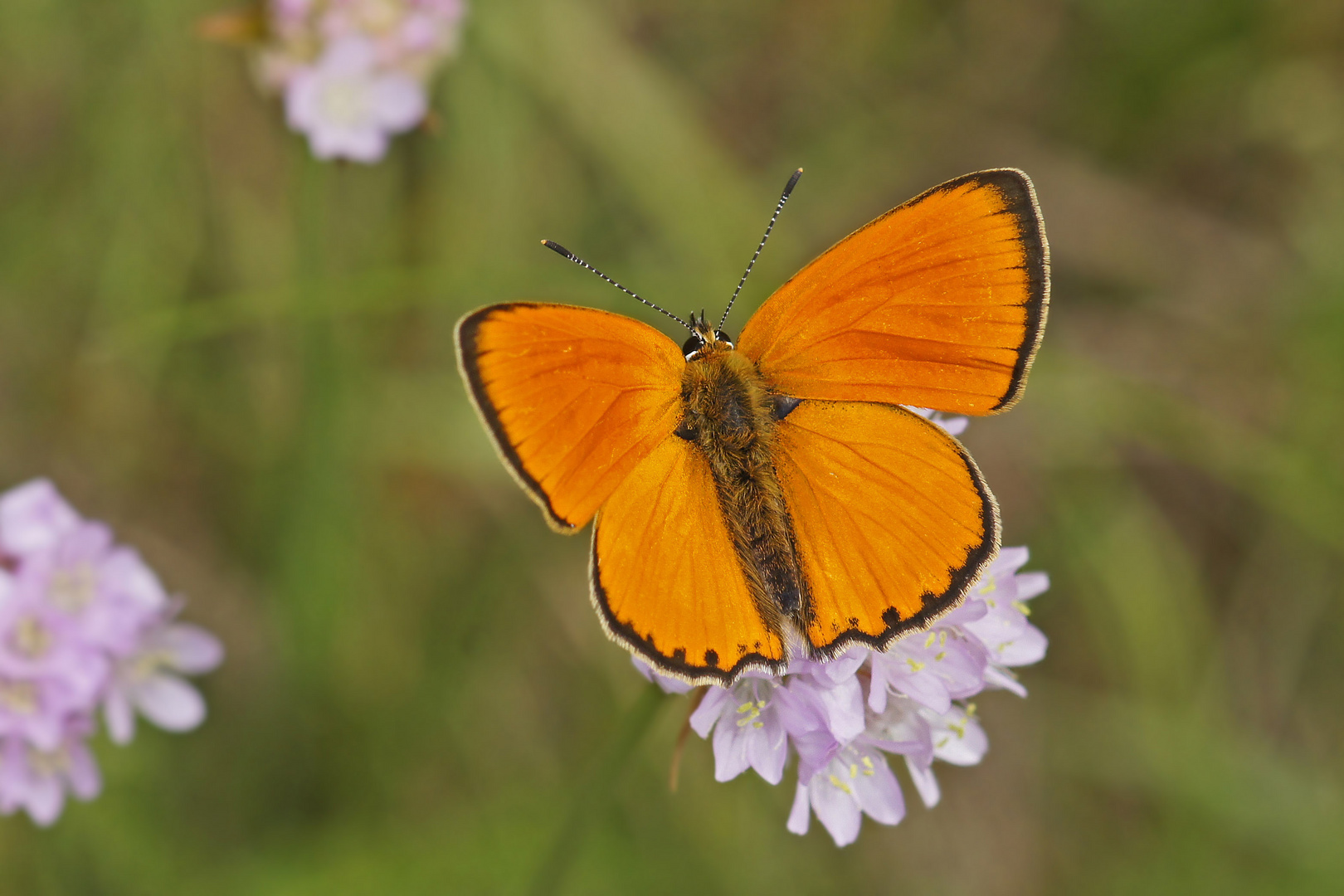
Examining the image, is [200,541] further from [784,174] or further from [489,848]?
[784,174]

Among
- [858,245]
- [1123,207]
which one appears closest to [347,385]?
[858,245]

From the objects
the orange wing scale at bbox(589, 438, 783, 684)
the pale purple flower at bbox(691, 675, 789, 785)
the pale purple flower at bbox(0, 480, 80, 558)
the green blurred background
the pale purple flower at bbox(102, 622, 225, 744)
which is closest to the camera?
the orange wing scale at bbox(589, 438, 783, 684)

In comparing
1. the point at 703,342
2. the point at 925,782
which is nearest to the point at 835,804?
the point at 925,782

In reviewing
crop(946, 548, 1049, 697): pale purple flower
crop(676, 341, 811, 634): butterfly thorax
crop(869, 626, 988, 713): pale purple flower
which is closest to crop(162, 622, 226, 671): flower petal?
crop(676, 341, 811, 634): butterfly thorax

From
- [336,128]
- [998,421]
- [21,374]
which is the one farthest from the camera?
[998,421]

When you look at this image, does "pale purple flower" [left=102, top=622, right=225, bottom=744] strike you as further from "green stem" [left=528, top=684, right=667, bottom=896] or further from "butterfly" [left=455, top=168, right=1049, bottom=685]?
"butterfly" [left=455, top=168, right=1049, bottom=685]

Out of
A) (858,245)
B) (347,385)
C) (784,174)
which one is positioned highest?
(784,174)

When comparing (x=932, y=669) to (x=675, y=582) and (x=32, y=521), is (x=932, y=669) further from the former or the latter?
(x=32, y=521)
